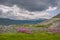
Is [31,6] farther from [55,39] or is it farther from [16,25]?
[55,39]

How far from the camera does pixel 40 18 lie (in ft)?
16.7

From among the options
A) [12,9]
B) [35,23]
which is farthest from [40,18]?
[12,9]

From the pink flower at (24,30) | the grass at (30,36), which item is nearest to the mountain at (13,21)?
the pink flower at (24,30)

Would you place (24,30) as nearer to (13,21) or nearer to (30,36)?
(30,36)

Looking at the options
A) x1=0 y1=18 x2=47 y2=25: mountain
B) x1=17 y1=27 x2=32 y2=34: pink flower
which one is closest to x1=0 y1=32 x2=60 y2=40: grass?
x1=17 y1=27 x2=32 y2=34: pink flower

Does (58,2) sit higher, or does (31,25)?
(58,2)

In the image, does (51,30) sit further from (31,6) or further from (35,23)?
(31,6)

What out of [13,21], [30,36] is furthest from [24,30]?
[13,21]

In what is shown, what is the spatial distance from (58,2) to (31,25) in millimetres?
1127

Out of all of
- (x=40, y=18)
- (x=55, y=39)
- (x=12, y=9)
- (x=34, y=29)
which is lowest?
(x=55, y=39)

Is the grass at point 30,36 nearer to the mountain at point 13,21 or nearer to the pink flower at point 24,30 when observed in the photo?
the pink flower at point 24,30

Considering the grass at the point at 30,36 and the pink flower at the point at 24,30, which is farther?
the pink flower at the point at 24,30

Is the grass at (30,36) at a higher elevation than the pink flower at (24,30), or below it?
below

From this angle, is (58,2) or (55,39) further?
(58,2)
